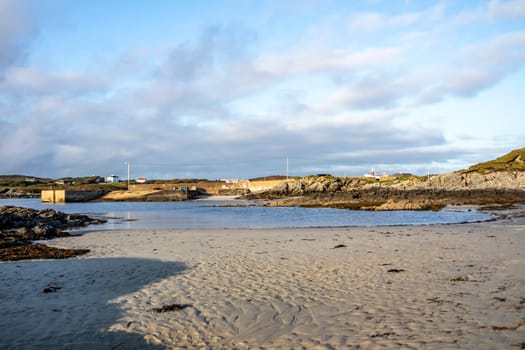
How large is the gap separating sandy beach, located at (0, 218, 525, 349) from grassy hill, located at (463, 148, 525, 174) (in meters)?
67.4

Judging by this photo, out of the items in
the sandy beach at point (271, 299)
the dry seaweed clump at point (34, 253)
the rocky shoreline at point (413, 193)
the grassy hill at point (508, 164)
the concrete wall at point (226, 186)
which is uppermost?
the grassy hill at point (508, 164)

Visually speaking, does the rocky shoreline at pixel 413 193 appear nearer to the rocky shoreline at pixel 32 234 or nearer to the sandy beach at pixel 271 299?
the rocky shoreline at pixel 32 234

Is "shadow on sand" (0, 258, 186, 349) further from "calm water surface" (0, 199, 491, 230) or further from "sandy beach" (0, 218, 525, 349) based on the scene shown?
"calm water surface" (0, 199, 491, 230)

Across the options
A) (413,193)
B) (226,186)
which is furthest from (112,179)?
(413,193)

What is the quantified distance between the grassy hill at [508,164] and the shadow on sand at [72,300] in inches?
2890

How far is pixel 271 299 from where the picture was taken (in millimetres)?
7793

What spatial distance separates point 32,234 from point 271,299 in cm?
1462

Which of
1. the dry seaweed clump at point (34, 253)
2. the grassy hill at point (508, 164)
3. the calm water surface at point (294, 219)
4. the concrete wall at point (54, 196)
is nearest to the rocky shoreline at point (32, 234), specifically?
the dry seaweed clump at point (34, 253)

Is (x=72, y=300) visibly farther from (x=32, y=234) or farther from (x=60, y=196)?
(x=60, y=196)

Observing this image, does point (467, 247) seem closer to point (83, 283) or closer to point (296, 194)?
point (83, 283)

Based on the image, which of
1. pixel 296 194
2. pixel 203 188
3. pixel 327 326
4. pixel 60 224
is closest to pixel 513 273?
pixel 327 326

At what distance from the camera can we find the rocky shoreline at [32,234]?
12.9 metres

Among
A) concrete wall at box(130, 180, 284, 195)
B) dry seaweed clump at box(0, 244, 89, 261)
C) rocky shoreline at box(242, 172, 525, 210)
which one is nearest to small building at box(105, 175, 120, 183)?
concrete wall at box(130, 180, 284, 195)

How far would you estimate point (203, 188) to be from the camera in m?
100
